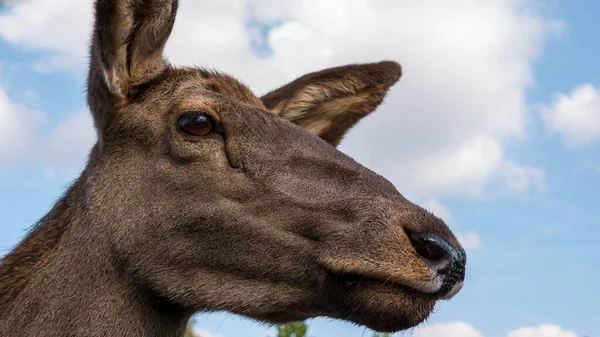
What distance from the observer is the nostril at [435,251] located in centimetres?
575

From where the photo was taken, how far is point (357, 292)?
593cm

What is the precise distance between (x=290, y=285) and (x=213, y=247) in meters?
0.63

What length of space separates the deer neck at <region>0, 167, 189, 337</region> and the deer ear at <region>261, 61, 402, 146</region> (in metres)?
2.50

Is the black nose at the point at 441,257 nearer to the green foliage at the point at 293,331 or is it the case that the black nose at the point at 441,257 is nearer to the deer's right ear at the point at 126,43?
the deer's right ear at the point at 126,43

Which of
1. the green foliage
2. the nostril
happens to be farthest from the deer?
the green foliage

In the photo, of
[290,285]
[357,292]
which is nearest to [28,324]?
[290,285]

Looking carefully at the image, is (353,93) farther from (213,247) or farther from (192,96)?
(213,247)

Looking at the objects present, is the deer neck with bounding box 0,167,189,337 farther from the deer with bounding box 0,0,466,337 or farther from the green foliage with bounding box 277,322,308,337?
the green foliage with bounding box 277,322,308,337

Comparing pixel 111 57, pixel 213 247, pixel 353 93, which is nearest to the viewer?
pixel 213 247

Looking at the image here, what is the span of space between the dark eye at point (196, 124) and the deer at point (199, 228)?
0.01 metres

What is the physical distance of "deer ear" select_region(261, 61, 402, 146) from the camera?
8.59m

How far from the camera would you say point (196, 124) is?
6.63 metres

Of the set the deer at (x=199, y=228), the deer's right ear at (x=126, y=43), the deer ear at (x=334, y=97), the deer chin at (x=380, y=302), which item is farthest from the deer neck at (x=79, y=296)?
the deer ear at (x=334, y=97)

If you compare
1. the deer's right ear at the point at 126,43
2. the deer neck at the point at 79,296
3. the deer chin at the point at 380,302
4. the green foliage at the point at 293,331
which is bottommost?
the deer neck at the point at 79,296
